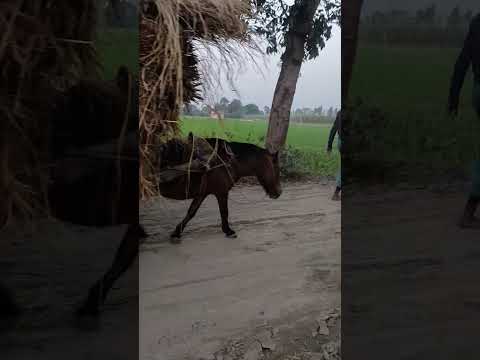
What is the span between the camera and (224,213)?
3020 mm

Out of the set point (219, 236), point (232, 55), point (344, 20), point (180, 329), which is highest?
point (344, 20)

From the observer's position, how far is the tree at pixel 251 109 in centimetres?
292

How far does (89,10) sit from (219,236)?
160 cm

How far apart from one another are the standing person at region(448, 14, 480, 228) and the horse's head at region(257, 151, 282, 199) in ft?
3.83

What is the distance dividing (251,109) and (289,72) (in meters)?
0.37

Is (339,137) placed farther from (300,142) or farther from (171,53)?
(171,53)

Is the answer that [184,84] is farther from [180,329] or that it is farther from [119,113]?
[180,329]

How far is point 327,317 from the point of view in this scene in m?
3.04

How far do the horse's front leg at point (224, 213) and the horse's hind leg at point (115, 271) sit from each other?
58 cm

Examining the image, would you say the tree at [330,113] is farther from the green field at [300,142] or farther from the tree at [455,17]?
the tree at [455,17]

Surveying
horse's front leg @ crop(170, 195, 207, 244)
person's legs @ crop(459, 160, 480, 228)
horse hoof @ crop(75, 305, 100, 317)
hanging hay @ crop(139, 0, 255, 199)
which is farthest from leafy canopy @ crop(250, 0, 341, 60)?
horse hoof @ crop(75, 305, 100, 317)

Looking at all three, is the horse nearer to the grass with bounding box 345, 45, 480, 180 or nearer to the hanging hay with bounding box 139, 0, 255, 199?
the hanging hay with bounding box 139, 0, 255, 199

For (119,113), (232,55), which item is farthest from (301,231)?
(119,113)

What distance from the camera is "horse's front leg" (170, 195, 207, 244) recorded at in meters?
2.96
